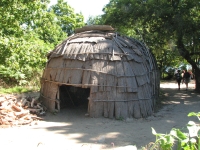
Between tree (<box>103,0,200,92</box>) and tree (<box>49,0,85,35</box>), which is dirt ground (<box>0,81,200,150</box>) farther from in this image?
tree (<box>49,0,85,35</box>)

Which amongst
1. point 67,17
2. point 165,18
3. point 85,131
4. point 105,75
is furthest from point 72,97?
point 67,17

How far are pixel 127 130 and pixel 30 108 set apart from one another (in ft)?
13.2

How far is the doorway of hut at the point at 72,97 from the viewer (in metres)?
10.5

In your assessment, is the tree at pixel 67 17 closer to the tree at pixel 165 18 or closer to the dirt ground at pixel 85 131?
the tree at pixel 165 18

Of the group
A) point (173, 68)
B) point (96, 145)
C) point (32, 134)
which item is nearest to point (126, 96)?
point (96, 145)

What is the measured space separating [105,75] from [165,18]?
6.18 m

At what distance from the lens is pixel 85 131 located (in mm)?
6918

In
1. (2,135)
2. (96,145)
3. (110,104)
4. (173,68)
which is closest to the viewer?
(96,145)

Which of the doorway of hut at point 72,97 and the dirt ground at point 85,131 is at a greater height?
the doorway of hut at point 72,97

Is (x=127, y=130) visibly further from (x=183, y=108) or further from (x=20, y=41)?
(x=20, y=41)

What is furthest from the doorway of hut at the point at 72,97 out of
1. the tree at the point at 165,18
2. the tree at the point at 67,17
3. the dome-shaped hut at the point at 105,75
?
the tree at the point at 67,17

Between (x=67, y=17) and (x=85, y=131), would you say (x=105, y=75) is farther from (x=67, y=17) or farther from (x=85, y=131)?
(x=67, y=17)

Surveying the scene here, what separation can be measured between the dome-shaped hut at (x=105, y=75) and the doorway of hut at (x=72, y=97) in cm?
114

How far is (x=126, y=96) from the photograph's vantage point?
8.32m
